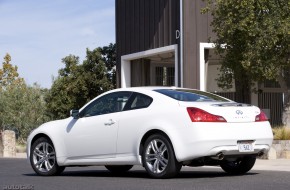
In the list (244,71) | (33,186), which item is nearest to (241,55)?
(244,71)

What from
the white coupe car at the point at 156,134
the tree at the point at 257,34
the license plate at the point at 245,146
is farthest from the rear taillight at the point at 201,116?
the tree at the point at 257,34

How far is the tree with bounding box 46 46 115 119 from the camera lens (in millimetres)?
35844

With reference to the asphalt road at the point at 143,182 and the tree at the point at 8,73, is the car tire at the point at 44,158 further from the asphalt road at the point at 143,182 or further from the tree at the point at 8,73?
the tree at the point at 8,73

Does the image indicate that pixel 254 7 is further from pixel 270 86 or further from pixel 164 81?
pixel 164 81

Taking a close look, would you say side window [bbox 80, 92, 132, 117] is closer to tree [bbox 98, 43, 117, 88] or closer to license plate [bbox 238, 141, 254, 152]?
license plate [bbox 238, 141, 254, 152]

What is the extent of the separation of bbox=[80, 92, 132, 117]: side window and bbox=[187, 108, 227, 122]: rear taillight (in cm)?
156

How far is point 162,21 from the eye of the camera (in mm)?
30266

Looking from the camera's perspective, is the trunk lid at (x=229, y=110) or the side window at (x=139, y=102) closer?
the trunk lid at (x=229, y=110)

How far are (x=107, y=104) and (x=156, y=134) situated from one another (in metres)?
1.42

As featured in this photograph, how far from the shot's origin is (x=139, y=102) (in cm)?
1131

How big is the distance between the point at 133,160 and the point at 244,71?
13171mm

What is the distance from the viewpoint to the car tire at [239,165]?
11453 mm

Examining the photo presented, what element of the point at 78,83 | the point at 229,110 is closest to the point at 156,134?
the point at 229,110

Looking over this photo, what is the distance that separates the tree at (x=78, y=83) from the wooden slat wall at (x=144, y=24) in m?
1.77
